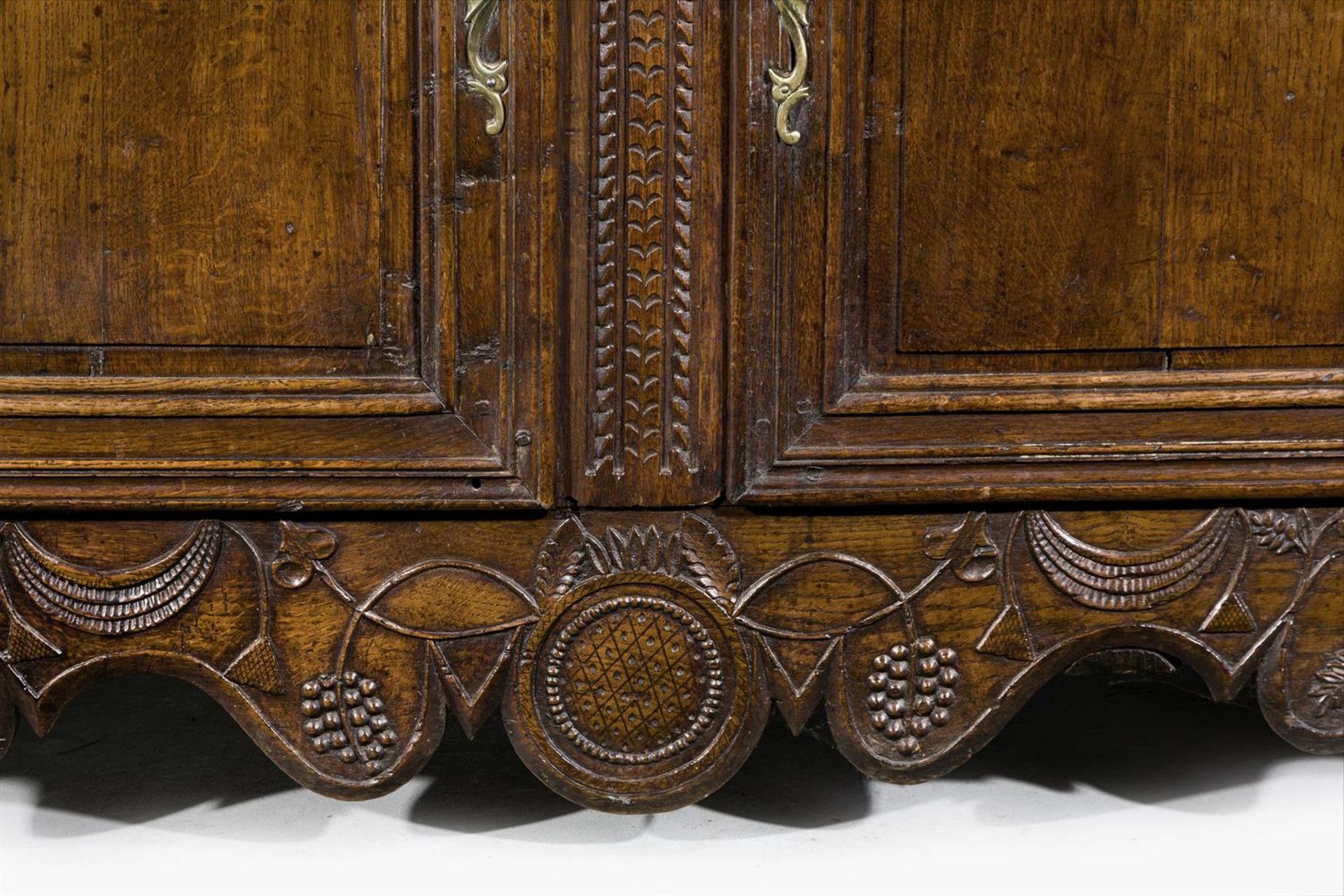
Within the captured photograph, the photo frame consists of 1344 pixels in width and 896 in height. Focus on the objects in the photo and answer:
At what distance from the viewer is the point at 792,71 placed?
2.80 ft

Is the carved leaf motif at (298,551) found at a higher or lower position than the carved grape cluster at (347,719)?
higher

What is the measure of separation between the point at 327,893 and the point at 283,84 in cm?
52

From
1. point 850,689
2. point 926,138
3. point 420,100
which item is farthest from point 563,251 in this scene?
point 850,689

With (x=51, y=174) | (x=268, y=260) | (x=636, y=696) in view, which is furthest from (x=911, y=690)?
(x=51, y=174)

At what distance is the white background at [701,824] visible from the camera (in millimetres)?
898

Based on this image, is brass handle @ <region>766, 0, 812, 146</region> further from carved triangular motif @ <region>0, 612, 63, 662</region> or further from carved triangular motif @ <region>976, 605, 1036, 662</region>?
carved triangular motif @ <region>0, 612, 63, 662</region>

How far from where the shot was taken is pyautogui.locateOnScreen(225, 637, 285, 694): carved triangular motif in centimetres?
89

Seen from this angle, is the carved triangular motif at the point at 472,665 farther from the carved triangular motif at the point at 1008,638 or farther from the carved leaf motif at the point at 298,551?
the carved triangular motif at the point at 1008,638

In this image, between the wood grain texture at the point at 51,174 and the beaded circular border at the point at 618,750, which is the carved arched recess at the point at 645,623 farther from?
the wood grain texture at the point at 51,174

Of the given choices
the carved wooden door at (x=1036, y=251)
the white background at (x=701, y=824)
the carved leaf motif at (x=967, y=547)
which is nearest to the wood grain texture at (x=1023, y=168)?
the carved wooden door at (x=1036, y=251)

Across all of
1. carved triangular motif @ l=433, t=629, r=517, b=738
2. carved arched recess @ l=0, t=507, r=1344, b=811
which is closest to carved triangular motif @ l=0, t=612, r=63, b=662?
carved arched recess @ l=0, t=507, r=1344, b=811

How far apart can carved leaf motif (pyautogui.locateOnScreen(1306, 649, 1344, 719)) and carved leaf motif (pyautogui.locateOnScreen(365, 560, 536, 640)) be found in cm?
54

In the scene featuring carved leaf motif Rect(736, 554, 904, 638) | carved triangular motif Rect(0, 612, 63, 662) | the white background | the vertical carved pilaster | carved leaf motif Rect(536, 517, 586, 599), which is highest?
the vertical carved pilaster

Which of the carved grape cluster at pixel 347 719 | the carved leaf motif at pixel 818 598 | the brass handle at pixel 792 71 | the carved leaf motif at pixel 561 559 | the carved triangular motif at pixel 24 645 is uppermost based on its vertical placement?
the brass handle at pixel 792 71
